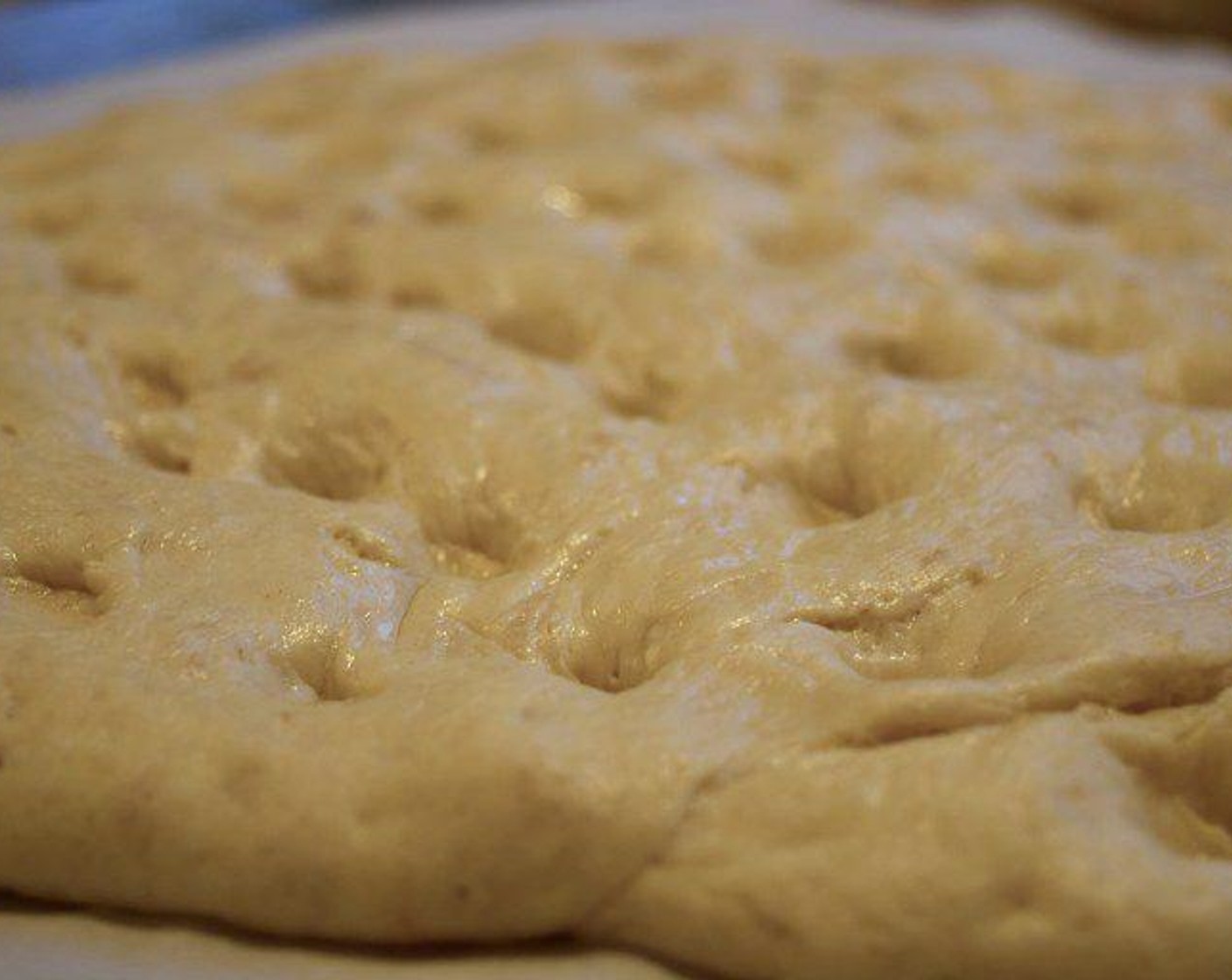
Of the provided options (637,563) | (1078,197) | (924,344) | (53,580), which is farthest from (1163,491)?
(53,580)

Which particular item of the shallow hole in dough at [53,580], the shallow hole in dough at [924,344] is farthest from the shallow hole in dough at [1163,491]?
the shallow hole in dough at [53,580]

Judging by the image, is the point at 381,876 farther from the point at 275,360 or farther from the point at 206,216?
the point at 206,216

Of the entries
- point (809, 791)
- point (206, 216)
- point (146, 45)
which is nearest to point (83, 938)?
point (809, 791)

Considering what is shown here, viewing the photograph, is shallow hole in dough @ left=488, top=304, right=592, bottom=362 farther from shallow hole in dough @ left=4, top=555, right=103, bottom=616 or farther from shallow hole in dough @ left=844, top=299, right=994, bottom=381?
shallow hole in dough @ left=4, top=555, right=103, bottom=616

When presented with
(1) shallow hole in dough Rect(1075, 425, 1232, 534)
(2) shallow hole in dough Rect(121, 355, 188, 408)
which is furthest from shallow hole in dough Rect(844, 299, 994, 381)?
(2) shallow hole in dough Rect(121, 355, 188, 408)

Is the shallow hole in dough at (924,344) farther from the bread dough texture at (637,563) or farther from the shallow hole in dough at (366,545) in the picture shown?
the shallow hole in dough at (366,545)

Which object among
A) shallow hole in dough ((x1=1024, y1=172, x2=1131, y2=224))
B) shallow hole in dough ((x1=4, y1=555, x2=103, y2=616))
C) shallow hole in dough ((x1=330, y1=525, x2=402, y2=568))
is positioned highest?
shallow hole in dough ((x1=1024, y1=172, x2=1131, y2=224))

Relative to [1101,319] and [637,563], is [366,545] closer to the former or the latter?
[637,563]

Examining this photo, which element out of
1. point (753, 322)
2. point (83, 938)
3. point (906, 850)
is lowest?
point (83, 938)
